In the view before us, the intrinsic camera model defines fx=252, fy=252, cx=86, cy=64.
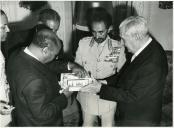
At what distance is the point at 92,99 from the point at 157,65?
34.0 inches

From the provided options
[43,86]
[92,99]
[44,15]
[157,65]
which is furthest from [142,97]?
[44,15]

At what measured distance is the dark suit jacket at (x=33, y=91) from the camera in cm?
174

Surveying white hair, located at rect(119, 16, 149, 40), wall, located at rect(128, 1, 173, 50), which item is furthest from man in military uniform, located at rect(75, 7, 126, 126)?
wall, located at rect(128, 1, 173, 50)

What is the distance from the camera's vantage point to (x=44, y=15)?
2.87 metres

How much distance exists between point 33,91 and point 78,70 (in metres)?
0.91

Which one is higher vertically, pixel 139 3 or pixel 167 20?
pixel 139 3

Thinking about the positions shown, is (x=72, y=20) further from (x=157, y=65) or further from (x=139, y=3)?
(x=157, y=65)

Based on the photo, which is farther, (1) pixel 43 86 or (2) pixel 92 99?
(2) pixel 92 99

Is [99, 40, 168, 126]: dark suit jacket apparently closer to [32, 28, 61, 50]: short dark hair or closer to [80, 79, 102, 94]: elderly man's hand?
[80, 79, 102, 94]: elderly man's hand

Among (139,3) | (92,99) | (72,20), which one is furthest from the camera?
(72,20)

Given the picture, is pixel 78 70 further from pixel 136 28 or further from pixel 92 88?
pixel 136 28

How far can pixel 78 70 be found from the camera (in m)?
2.58

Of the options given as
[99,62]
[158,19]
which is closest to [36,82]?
[99,62]

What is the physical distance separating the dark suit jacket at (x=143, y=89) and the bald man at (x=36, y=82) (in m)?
0.57
